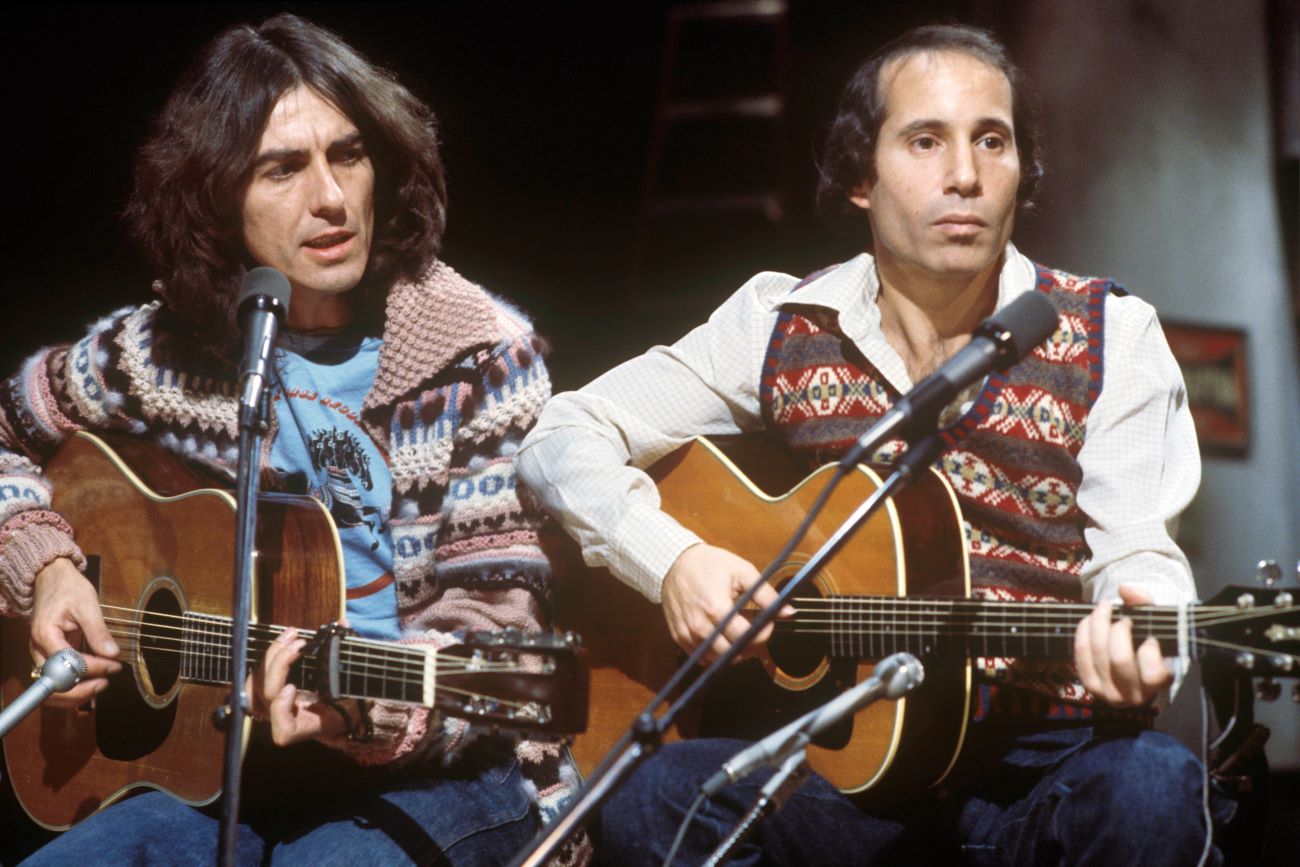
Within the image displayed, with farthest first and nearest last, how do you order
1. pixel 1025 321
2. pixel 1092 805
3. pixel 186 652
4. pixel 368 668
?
1. pixel 186 652
2. pixel 368 668
3. pixel 1092 805
4. pixel 1025 321

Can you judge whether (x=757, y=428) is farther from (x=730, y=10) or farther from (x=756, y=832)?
(x=730, y=10)

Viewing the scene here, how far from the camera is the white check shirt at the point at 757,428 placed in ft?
7.21

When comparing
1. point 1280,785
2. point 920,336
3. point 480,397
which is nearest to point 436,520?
point 480,397

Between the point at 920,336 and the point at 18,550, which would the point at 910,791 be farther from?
the point at 18,550

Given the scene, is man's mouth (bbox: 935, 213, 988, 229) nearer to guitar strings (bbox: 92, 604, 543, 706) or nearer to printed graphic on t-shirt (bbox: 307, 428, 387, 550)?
guitar strings (bbox: 92, 604, 543, 706)

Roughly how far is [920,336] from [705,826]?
3.41 feet

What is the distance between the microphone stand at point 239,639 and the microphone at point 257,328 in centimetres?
1

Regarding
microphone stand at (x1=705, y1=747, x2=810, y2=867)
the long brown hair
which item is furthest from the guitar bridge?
the long brown hair

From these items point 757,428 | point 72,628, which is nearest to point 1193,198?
point 757,428

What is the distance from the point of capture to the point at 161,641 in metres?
2.56

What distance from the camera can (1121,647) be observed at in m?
1.83

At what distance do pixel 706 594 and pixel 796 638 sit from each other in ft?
0.61

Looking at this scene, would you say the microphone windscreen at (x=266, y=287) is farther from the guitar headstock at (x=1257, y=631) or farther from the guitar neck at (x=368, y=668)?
the guitar headstock at (x=1257, y=631)

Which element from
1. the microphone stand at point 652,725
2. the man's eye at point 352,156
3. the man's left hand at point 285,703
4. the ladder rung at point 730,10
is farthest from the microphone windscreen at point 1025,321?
the ladder rung at point 730,10
